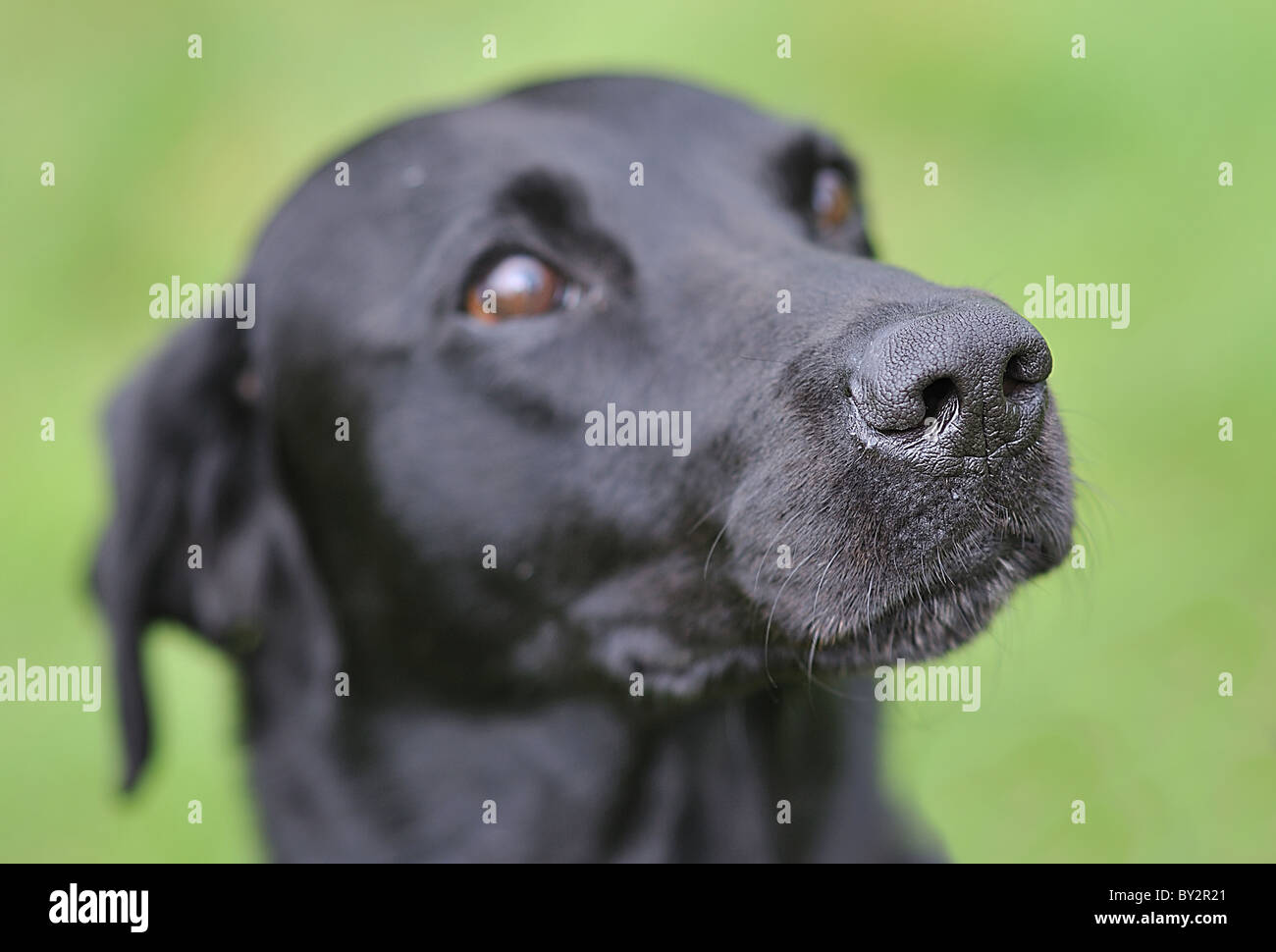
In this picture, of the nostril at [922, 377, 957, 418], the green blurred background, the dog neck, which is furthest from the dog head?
the green blurred background

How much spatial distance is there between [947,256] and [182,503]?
4453mm

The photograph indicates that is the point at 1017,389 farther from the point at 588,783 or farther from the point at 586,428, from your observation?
the point at 588,783

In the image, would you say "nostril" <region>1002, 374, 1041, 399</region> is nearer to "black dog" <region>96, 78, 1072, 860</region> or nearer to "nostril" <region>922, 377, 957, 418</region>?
"black dog" <region>96, 78, 1072, 860</region>

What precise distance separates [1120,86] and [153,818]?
19.4ft

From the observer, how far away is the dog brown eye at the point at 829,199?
3121 millimetres

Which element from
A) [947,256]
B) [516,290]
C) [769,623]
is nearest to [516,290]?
[516,290]

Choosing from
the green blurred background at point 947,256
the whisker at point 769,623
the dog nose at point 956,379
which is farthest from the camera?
the green blurred background at point 947,256

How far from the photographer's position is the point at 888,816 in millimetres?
3236

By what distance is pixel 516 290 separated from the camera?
8.73 feet

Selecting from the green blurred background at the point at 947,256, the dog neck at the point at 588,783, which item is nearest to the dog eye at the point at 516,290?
the dog neck at the point at 588,783

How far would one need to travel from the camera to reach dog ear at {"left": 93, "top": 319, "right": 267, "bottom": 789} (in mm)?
3041

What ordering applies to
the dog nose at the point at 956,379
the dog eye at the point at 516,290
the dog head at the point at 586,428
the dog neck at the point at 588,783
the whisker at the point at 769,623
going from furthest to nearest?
the dog neck at the point at 588,783 → the dog eye at the point at 516,290 → the whisker at the point at 769,623 → the dog head at the point at 586,428 → the dog nose at the point at 956,379

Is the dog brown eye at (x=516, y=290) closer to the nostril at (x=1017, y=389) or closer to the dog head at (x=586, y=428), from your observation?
the dog head at (x=586, y=428)

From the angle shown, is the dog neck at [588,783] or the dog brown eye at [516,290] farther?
the dog neck at [588,783]
